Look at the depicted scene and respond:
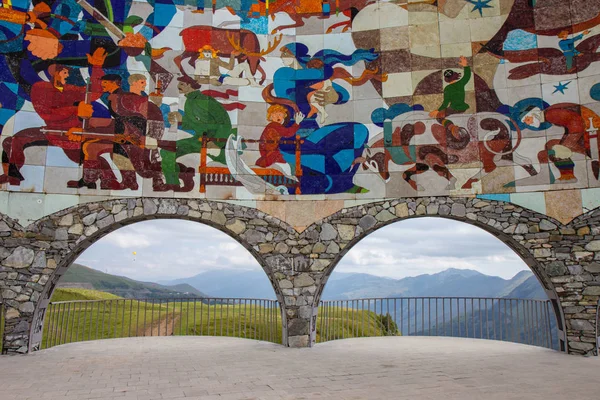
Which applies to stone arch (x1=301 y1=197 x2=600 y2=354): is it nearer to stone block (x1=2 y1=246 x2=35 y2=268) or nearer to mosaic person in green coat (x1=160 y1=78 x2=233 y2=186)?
mosaic person in green coat (x1=160 y1=78 x2=233 y2=186)

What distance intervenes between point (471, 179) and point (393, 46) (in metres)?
3.66

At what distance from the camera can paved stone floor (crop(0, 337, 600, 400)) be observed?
231 inches

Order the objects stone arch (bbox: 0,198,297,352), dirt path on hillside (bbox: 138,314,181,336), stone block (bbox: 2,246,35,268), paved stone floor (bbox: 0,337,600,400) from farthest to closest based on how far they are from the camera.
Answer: dirt path on hillside (bbox: 138,314,181,336) < stone block (bbox: 2,246,35,268) < stone arch (bbox: 0,198,297,352) < paved stone floor (bbox: 0,337,600,400)

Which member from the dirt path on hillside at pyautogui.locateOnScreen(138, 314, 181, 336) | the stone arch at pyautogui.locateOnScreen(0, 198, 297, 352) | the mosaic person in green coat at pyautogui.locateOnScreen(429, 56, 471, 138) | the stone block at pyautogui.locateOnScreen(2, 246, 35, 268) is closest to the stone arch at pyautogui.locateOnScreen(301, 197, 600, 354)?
the stone arch at pyautogui.locateOnScreen(0, 198, 297, 352)

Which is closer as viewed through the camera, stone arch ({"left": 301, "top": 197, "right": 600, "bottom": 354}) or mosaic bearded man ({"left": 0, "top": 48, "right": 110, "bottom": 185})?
stone arch ({"left": 301, "top": 197, "right": 600, "bottom": 354})

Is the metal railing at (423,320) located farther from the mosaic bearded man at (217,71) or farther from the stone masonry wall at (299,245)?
the mosaic bearded man at (217,71)

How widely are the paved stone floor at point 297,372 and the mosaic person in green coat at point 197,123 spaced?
13.8 feet

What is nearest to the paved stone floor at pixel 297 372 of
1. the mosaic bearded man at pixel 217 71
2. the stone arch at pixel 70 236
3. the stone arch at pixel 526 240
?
the stone arch at pixel 70 236

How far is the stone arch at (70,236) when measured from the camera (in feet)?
28.9

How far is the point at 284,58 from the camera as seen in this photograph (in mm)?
10703

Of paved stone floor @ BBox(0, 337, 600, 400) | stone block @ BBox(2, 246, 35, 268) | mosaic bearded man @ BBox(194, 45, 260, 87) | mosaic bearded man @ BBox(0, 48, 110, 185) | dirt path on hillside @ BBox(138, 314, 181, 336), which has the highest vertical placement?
mosaic bearded man @ BBox(194, 45, 260, 87)

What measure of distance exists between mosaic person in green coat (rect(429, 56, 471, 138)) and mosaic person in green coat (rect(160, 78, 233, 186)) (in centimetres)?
489

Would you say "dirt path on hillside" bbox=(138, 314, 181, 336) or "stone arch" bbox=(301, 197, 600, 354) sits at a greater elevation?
"stone arch" bbox=(301, 197, 600, 354)

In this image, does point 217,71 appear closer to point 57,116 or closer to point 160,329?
point 57,116
